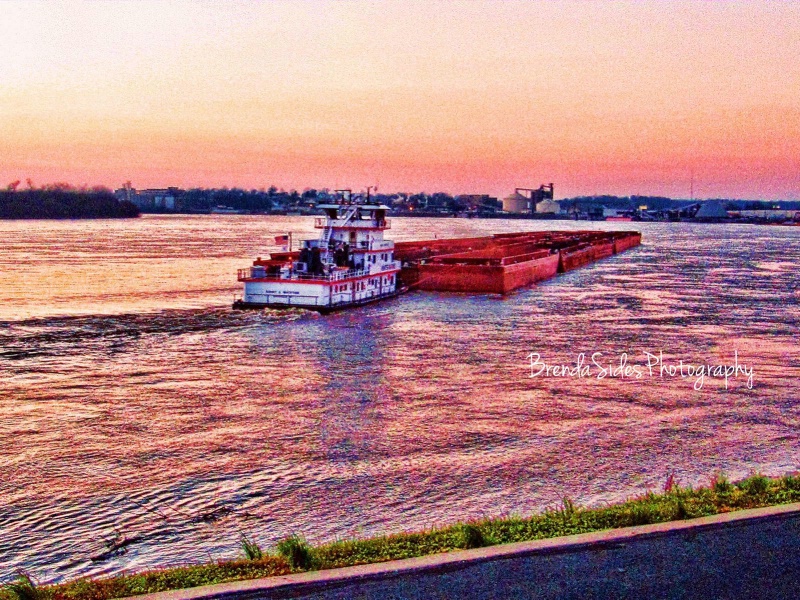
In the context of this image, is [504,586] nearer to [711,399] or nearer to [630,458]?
[630,458]

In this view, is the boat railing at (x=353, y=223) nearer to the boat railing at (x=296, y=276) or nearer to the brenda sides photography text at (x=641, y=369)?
the boat railing at (x=296, y=276)

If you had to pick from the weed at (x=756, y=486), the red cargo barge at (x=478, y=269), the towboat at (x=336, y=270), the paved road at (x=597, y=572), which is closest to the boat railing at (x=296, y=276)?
the towboat at (x=336, y=270)

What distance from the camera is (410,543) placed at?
9.05 m

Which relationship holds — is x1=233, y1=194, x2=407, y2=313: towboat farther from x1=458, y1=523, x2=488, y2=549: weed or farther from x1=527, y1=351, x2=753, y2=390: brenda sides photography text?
x1=458, y1=523, x2=488, y2=549: weed

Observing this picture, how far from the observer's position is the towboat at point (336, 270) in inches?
1652

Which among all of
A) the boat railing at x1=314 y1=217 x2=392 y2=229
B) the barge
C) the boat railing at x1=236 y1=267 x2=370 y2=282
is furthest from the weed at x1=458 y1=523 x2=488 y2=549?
the boat railing at x1=314 y1=217 x2=392 y2=229

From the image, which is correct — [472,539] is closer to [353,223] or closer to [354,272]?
[354,272]

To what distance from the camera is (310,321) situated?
3934 cm

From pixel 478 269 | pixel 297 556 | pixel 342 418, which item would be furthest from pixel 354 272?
pixel 297 556

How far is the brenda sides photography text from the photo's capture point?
2653cm

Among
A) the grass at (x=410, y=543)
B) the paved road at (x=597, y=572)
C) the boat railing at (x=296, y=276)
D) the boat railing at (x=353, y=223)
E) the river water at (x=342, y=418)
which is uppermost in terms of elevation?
the boat railing at (x=353, y=223)

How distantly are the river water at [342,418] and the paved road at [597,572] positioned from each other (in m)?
4.82

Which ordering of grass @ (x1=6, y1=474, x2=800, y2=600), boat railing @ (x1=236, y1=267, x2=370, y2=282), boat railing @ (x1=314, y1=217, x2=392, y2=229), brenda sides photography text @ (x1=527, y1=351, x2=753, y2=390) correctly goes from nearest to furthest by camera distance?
grass @ (x1=6, y1=474, x2=800, y2=600) → brenda sides photography text @ (x1=527, y1=351, x2=753, y2=390) → boat railing @ (x1=236, y1=267, x2=370, y2=282) → boat railing @ (x1=314, y1=217, x2=392, y2=229)

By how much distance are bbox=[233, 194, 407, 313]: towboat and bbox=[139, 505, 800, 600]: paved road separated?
110 feet
